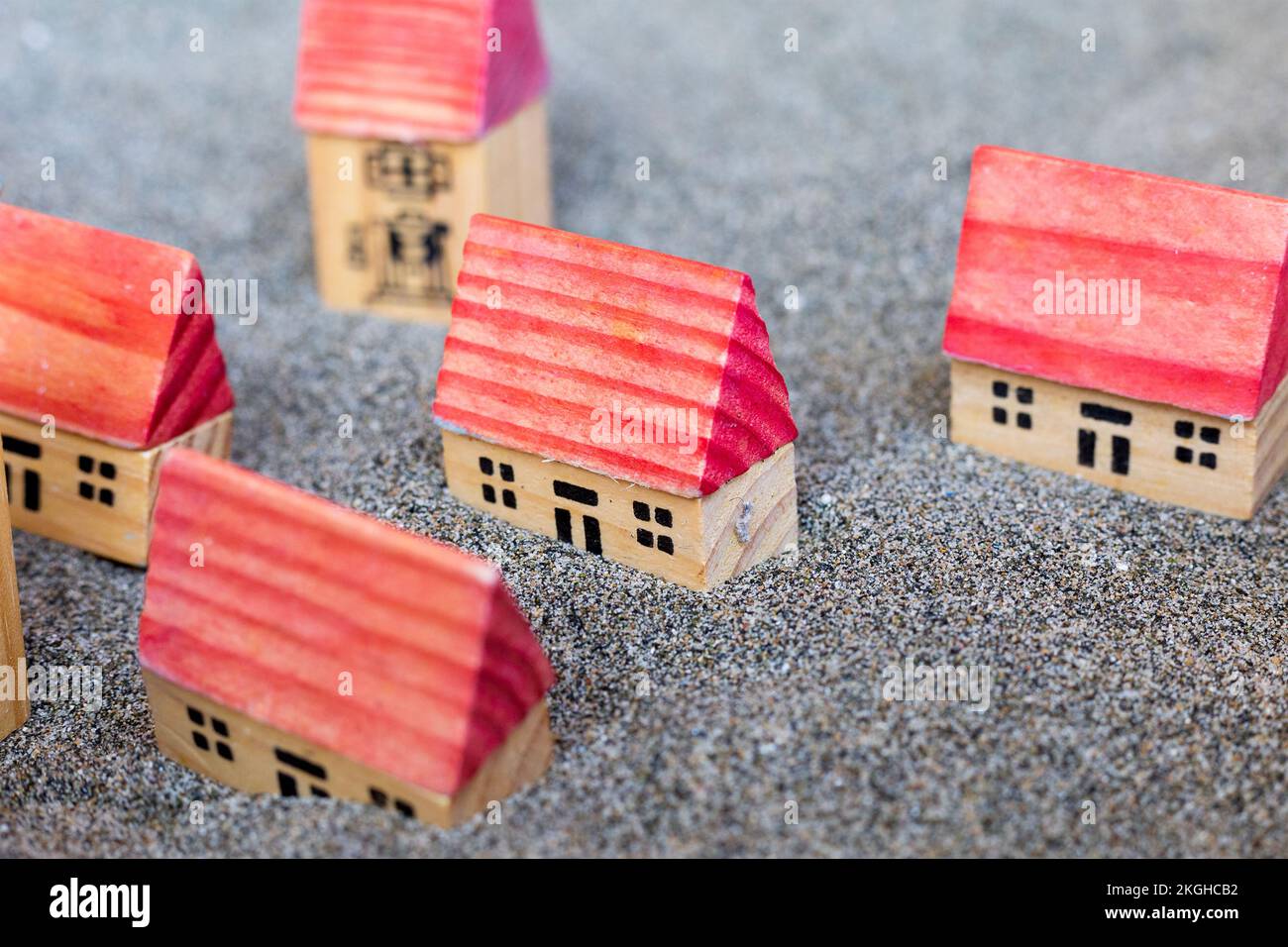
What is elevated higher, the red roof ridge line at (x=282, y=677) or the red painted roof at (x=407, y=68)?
the red painted roof at (x=407, y=68)


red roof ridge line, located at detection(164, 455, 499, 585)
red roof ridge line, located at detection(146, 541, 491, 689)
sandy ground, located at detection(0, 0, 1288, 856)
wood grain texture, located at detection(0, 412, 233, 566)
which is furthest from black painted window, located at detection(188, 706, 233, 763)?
wood grain texture, located at detection(0, 412, 233, 566)

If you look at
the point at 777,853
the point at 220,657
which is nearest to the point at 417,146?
the point at 220,657

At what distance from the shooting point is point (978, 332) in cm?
414

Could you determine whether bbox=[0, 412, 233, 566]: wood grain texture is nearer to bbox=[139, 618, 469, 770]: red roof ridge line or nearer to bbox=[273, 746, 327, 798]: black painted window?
bbox=[139, 618, 469, 770]: red roof ridge line

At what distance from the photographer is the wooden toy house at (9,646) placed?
353cm

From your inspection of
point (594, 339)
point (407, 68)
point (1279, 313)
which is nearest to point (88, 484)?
point (594, 339)

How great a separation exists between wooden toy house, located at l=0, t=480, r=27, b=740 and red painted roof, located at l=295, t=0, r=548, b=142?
187cm

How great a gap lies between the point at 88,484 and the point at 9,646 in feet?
2.14

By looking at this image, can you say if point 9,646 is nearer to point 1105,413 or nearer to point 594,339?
point 594,339

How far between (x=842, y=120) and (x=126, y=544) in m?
3.31

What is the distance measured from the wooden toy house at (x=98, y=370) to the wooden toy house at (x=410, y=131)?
1043 mm

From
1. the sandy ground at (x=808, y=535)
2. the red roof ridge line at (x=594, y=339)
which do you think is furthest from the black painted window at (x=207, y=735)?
the red roof ridge line at (x=594, y=339)

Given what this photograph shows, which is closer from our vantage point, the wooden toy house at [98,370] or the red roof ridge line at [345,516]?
the red roof ridge line at [345,516]

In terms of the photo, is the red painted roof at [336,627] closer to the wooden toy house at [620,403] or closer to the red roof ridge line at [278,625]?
the red roof ridge line at [278,625]
